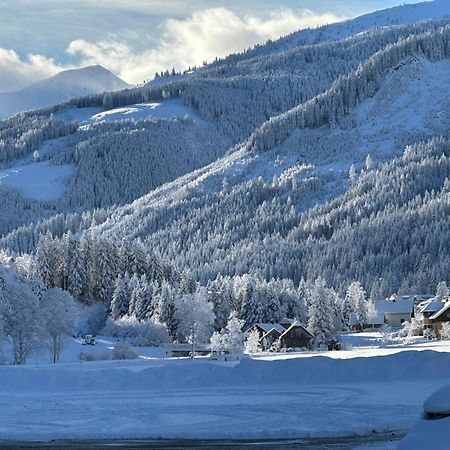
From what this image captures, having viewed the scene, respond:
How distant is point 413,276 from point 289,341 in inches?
4060

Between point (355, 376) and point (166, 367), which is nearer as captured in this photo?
point (355, 376)

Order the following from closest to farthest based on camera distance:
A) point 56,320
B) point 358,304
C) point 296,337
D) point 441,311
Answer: point 56,320
point 296,337
point 441,311
point 358,304

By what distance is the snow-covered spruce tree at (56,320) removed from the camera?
275ft

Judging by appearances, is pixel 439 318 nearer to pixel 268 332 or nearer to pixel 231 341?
pixel 268 332

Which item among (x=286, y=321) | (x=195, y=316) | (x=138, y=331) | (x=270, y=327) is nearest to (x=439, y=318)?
(x=286, y=321)

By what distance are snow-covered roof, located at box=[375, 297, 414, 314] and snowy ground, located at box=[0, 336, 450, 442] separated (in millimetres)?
111959

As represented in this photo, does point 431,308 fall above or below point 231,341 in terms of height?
above

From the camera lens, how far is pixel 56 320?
84688 millimetres

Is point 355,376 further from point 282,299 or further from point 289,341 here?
point 282,299

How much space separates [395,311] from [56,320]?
8382cm

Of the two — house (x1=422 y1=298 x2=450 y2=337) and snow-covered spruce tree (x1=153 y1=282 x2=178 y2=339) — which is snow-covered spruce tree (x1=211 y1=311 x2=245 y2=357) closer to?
snow-covered spruce tree (x1=153 y1=282 x2=178 y2=339)

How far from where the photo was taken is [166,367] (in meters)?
46.2

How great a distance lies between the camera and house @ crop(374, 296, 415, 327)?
15350cm

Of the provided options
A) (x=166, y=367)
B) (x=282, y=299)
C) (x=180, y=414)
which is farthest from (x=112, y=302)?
(x=180, y=414)
